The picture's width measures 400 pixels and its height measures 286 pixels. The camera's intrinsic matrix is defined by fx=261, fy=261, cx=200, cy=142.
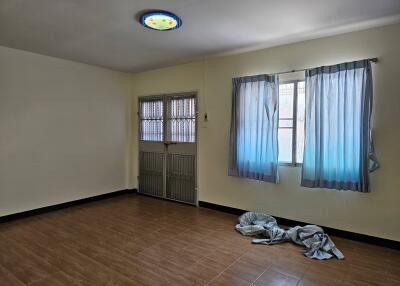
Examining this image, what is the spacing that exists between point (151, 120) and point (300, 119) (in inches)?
112

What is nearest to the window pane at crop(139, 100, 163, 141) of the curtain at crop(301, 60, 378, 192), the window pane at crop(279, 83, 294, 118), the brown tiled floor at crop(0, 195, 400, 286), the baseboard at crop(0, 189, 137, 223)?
the baseboard at crop(0, 189, 137, 223)

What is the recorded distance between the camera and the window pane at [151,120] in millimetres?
4992

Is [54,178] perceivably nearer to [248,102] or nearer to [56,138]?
[56,138]

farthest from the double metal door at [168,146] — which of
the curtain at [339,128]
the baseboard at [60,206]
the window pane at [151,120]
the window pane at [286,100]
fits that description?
the curtain at [339,128]

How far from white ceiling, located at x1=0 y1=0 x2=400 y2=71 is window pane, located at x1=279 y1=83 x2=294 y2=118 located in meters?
0.59

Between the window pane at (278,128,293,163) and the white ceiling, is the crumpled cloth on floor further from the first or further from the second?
the white ceiling

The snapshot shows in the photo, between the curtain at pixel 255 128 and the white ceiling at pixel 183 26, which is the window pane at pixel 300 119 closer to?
the curtain at pixel 255 128

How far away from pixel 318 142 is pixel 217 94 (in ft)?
5.68

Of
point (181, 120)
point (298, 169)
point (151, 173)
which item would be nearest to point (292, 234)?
point (298, 169)

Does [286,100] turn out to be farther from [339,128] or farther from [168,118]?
[168,118]

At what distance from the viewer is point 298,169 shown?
3.46 m

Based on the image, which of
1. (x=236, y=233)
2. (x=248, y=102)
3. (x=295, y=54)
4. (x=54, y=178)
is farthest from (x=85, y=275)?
(x=295, y=54)

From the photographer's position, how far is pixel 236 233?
11.0 feet

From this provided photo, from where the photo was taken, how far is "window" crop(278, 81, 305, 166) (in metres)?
3.43
